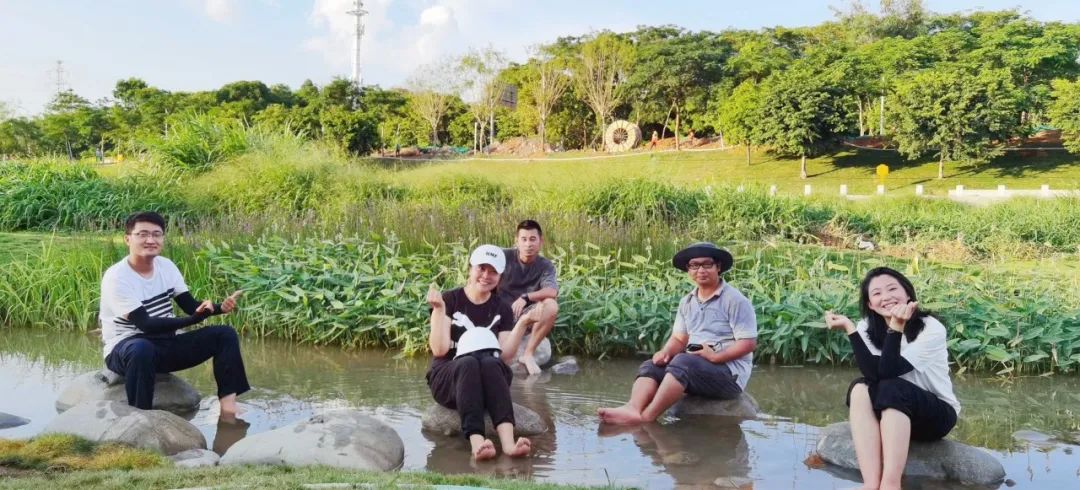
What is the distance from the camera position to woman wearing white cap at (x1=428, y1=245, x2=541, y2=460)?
4430mm

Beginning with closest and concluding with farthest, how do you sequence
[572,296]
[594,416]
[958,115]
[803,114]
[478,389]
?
[478,389] < [594,416] < [572,296] < [958,115] < [803,114]

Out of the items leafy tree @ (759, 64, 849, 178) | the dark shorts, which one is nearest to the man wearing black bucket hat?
the dark shorts

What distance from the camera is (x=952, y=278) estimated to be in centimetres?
768

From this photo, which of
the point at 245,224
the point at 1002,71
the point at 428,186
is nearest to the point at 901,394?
the point at 245,224

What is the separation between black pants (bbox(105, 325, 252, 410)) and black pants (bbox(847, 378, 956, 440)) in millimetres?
3339

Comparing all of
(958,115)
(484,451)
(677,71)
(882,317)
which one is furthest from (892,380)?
(677,71)

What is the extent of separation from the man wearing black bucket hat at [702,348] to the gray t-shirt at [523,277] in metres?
1.59

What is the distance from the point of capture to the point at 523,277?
6.64 meters

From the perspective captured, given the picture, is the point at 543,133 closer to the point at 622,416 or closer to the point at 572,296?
the point at 572,296

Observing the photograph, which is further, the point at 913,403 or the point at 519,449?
the point at 519,449

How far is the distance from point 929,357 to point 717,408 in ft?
5.18

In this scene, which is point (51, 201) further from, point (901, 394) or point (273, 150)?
point (901, 394)

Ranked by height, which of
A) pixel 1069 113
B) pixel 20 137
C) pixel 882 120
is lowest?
pixel 20 137

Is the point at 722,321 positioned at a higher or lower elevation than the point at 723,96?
lower
